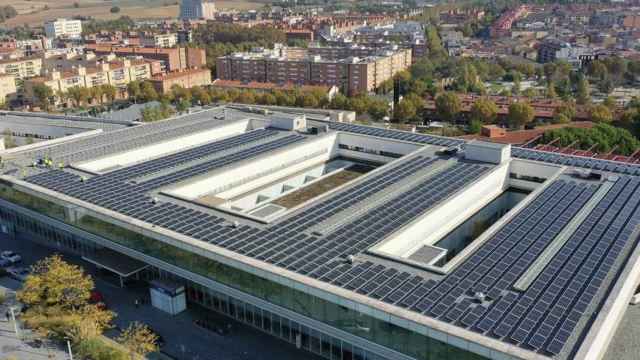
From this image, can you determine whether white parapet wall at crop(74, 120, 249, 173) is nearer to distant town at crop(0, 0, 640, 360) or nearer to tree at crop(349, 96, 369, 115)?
distant town at crop(0, 0, 640, 360)

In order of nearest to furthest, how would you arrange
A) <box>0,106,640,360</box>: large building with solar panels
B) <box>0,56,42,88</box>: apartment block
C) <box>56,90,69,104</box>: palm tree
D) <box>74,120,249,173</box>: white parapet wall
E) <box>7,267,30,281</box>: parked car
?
<box>0,106,640,360</box>: large building with solar panels
<box>7,267,30,281</box>: parked car
<box>74,120,249,173</box>: white parapet wall
<box>56,90,69,104</box>: palm tree
<box>0,56,42,88</box>: apartment block

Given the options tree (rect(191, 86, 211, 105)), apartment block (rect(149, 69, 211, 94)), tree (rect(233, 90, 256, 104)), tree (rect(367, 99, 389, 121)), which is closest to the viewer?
tree (rect(367, 99, 389, 121))

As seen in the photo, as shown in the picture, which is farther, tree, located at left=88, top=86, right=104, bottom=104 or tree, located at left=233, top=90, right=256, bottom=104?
tree, located at left=88, top=86, right=104, bottom=104

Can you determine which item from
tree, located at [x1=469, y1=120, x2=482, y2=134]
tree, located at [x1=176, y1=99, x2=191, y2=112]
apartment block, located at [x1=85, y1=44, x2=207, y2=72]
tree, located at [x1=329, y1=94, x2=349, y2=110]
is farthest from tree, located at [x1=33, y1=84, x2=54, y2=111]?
tree, located at [x1=469, y1=120, x2=482, y2=134]

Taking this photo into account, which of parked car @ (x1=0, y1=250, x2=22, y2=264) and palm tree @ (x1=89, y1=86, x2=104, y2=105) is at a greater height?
palm tree @ (x1=89, y1=86, x2=104, y2=105)

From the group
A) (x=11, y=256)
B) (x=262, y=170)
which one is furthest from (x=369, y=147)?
(x=11, y=256)

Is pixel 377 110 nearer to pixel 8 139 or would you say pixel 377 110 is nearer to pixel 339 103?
pixel 339 103

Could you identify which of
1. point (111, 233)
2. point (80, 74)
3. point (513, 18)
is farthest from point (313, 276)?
point (513, 18)

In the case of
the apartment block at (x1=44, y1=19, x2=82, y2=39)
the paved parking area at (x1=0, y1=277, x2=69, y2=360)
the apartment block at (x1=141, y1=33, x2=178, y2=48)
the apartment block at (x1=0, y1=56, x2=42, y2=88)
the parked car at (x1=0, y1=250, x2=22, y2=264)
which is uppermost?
the apartment block at (x1=44, y1=19, x2=82, y2=39)
